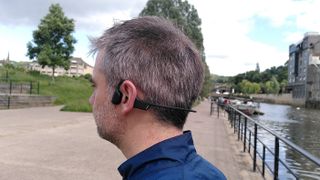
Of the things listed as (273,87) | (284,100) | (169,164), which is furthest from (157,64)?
(273,87)

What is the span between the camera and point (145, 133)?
1680 mm

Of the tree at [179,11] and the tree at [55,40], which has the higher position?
the tree at [179,11]

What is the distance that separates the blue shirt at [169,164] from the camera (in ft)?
4.71

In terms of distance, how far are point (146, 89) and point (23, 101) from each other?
31.3 m

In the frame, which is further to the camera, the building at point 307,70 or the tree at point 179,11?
the building at point 307,70

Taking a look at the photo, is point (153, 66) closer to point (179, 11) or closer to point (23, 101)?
point (23, 101)

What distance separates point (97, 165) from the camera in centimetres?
925

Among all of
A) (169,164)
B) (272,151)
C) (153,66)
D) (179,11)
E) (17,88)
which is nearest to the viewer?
(169,164)

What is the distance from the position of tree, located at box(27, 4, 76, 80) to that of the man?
46772 mm

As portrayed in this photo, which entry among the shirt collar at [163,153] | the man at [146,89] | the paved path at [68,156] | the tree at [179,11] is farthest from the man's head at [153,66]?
the tree at [179,11]

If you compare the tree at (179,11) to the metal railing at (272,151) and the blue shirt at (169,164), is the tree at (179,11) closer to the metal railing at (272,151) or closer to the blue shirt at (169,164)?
the metal railing at (272,151)

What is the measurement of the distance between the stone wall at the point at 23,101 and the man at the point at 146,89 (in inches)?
1111

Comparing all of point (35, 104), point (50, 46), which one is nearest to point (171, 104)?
point (35, 104)

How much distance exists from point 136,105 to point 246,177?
8.02 metres
